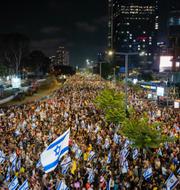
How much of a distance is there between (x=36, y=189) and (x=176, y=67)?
62.5 m

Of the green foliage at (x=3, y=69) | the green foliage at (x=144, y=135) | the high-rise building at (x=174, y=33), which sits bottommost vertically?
the green foliage at (x=3, y=69)

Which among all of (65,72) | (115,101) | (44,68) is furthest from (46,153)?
(65,72)

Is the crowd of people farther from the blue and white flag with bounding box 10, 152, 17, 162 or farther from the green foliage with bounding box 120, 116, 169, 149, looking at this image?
the green foliage with bounding box 120, 116, 169, 149

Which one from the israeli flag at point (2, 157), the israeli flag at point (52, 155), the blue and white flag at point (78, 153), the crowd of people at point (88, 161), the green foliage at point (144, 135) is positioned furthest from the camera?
the blue and white flag at point (78, 153)

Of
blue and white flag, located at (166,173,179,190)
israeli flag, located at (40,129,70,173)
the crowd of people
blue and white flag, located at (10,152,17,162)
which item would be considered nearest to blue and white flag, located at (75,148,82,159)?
the crowd of people

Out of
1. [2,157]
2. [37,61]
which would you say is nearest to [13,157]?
[2,157]

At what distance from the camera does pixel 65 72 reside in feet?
572

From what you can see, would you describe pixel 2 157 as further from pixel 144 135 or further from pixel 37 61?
pixel 37 61

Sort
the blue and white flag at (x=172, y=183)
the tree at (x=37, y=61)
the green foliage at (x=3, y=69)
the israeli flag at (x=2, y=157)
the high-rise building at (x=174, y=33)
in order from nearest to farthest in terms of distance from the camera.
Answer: the blue and white flag at (x=172, y=183) < the israeli flag at (x=2, y=157) < the high-rise building at (x=174, y=33) < the green foliage at (x=3, y=69) < the tree at (x=37, y=61)

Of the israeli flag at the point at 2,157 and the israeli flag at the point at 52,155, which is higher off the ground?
the israeli flag at the point at 52,155

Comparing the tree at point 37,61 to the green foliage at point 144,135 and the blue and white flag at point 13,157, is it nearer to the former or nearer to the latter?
the green foliage at point 144,135

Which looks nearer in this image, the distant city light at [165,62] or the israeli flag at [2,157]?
the israeli flag at [2,157]

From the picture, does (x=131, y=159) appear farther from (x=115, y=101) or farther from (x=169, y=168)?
(x=115, y=101)

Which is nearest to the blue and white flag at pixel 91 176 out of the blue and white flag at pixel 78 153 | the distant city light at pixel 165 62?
the blue and white flag at pixel 78 153
